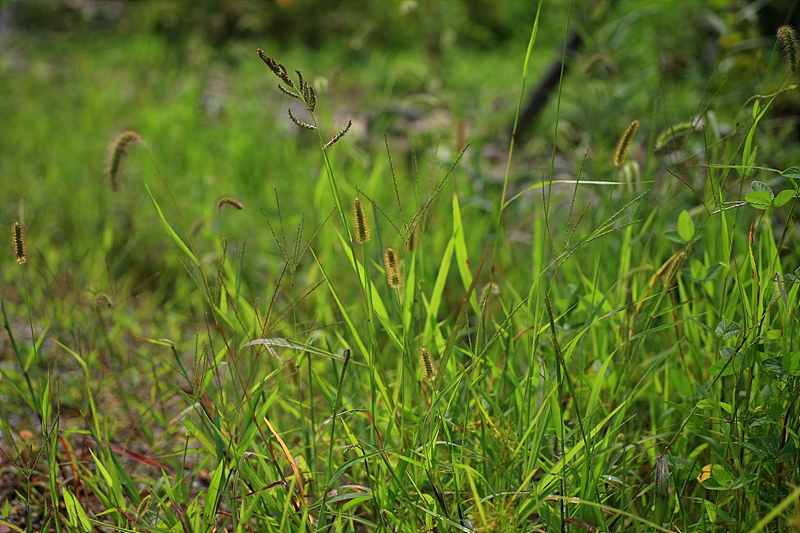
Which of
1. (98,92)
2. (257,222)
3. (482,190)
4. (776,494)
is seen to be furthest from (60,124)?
(776,494)

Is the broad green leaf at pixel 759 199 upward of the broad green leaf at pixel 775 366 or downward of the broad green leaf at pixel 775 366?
upward

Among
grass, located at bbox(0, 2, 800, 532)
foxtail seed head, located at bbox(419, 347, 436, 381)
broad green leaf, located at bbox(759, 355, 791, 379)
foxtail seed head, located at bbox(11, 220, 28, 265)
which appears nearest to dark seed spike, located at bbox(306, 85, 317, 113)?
grass, located at bbox(0, 2, 800, 532)

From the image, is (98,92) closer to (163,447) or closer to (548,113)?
(548,113)

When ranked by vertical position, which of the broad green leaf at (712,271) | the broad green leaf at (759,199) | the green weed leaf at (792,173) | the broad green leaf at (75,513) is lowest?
the broad green leaf at (75,513)

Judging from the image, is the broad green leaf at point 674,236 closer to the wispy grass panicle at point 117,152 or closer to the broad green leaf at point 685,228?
the broad green leaf at point 685,228

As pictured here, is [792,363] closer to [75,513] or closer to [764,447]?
[764,447]

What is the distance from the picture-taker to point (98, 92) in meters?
4.15

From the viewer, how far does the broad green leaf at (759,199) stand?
83 cm

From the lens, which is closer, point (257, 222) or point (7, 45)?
point (257, 222)

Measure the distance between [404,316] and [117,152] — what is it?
0.77 metres

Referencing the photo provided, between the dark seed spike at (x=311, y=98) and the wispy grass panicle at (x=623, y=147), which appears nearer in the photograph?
the dark seed spike at (x=311, y=98)

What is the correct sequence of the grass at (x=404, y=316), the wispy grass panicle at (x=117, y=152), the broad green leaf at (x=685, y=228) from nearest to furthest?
1. the grass at (x=404, y=316)
2. the broad green leaf at (x=685, y=228)
3. the wispy grass panicle at (x=117, y=152)

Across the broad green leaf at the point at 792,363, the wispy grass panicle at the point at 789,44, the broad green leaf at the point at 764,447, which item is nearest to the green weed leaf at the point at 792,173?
the wispy grass panicle at the point at 789,44

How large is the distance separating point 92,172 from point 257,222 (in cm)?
95
